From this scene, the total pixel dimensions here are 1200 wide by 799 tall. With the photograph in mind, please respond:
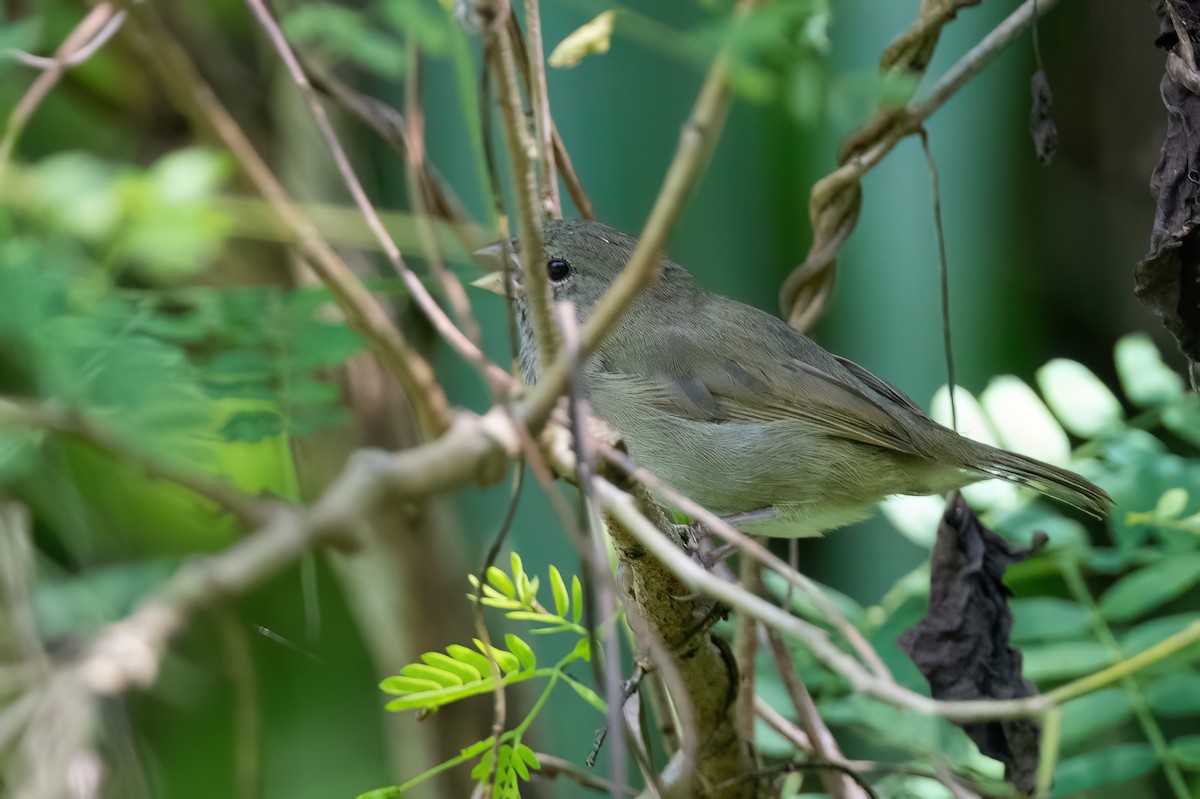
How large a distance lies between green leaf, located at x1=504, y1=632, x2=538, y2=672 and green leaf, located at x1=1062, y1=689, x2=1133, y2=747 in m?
1.21

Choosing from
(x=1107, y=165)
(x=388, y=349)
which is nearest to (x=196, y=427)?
(x=388, y=349)

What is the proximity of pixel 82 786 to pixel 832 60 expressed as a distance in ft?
9.80

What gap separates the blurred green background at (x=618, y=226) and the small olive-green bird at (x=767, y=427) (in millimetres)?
736

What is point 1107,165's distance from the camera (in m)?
4.67

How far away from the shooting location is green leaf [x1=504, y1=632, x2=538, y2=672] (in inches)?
73.0

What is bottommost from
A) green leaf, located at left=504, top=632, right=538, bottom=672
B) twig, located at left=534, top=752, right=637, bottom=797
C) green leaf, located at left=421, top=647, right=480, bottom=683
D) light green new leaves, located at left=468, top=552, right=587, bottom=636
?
twig, located at left=534, top=752, right=637, bottom=797

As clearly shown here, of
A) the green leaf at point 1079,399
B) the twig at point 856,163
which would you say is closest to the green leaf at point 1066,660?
the green leaf at point 1079,399

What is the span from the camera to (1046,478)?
8.32 ft

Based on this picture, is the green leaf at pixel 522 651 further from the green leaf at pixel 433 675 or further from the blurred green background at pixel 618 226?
the blurred green background at pixel 618 226

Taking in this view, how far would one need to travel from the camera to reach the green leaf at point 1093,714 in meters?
2.42

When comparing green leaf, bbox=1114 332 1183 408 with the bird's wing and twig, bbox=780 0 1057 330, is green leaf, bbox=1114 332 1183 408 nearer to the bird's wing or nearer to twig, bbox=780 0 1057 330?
the bird's wing

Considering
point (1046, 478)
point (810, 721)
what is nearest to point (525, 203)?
point (810, 721)

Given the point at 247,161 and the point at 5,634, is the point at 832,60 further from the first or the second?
the point at 5,634

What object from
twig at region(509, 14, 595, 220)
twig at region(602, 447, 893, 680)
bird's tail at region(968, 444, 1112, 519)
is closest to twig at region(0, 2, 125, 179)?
twig at region(509, 14, 595, 220)
